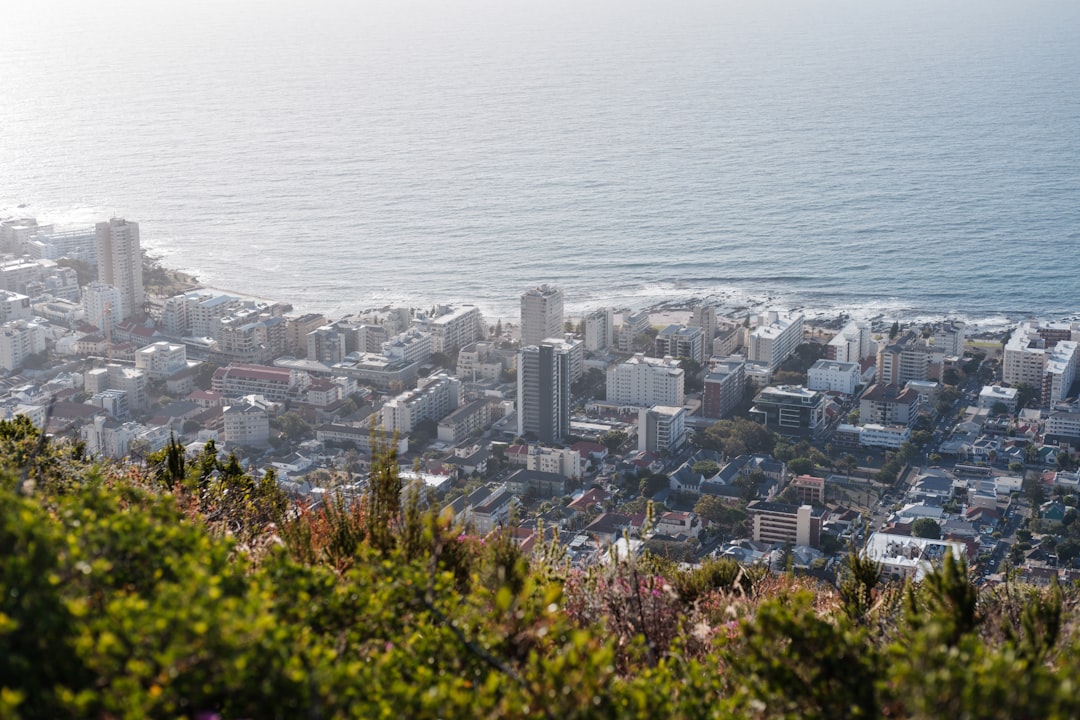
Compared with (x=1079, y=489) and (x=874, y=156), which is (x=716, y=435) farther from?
(x=874, y=156)

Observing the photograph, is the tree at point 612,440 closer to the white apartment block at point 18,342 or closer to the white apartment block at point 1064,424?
the white apartment block at point 1064,424

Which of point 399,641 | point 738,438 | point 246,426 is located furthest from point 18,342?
point 399,641

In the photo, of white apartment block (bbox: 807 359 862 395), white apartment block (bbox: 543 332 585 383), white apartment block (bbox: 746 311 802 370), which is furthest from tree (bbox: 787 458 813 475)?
white apartment block (bbox: 543 332 585 383)

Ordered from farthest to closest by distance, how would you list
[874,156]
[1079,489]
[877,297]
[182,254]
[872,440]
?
1. [874,156]
2. [182,254]
3. [877,297]
4. [872,440]
5. [1079,489]

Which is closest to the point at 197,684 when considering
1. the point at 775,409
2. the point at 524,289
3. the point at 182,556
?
the point at 182,556

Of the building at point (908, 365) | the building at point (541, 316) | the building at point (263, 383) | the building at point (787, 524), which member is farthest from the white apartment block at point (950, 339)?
the building at point (263, 383)

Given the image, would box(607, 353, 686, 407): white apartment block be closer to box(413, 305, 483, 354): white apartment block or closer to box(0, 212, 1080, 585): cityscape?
box(0, 212, 1080, 585): cityscape

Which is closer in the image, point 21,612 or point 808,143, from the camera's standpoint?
point 21,612

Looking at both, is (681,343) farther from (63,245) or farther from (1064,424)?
(63,245)
